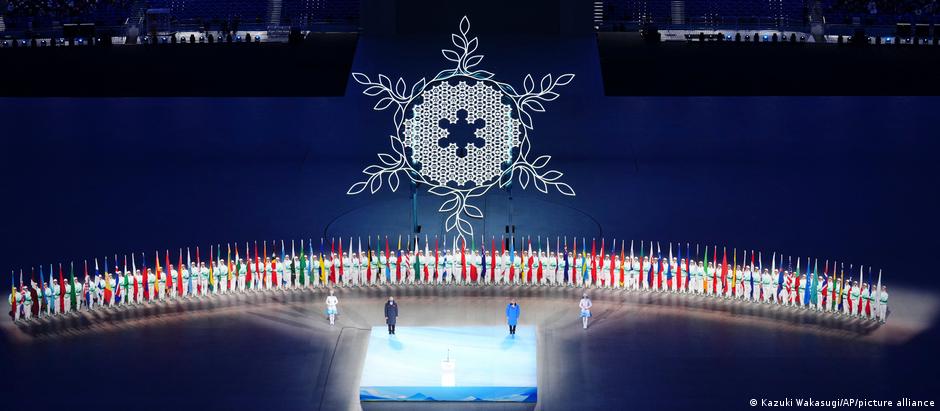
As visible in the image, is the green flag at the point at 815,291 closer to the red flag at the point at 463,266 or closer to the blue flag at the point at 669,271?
the blue flag at the point at 669,271

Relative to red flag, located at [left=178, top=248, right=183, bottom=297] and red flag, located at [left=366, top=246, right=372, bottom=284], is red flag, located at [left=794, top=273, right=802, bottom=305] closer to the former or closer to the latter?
red flag, located at [left=366, top=246, right=372, bottom=284]

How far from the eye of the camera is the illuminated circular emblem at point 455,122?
103 ft

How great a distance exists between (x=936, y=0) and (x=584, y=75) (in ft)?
46.4

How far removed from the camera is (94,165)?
4094 centimetres

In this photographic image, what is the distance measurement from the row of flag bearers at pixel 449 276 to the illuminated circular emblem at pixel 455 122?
171cm

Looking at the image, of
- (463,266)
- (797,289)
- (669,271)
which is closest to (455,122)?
(463,266)

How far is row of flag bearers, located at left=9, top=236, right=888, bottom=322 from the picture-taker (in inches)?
1163

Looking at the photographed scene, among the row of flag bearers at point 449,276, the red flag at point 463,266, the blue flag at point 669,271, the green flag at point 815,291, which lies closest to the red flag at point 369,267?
the row of flag bearers at point 449,276

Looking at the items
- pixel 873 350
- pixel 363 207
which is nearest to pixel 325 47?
pixel 363 207

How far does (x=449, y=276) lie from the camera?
31578 millimetres

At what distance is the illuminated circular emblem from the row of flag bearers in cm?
171

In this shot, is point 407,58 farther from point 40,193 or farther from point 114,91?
point 40,193

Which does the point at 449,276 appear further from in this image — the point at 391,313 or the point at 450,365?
the point at 450,365

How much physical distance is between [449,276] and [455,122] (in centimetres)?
340
